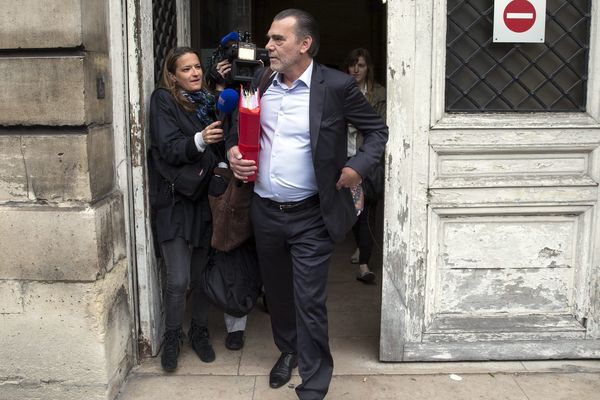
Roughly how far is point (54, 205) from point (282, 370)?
4.86ft

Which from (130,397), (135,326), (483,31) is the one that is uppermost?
(483,31)

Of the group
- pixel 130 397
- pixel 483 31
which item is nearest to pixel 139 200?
pixel 130 397

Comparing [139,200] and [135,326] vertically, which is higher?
[139,200]

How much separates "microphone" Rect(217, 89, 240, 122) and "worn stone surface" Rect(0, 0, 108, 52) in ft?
2.25

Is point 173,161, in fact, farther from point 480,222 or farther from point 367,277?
point 367,277

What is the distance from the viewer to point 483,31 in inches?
148

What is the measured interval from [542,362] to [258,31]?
736cm

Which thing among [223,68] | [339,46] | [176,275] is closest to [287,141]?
[223,68]

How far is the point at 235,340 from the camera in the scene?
13.8 ft

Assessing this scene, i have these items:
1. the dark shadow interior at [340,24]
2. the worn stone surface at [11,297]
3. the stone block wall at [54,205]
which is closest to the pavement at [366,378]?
the stone block wall at [54,205]

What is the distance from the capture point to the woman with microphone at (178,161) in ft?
12.2

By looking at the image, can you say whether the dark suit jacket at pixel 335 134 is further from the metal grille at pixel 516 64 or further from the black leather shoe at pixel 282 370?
the black leather shoe at pixel 282 370

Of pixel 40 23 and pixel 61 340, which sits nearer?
pixel 40 23

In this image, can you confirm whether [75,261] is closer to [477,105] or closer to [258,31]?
[477,105]
